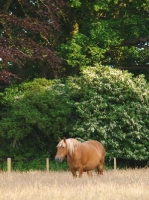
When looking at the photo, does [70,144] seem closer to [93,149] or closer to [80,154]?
[80,154]

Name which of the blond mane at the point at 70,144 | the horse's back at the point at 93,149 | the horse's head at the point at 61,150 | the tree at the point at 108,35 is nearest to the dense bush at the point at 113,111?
the tree at the point at 108,35

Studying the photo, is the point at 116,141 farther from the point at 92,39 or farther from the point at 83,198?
the point at 83,198

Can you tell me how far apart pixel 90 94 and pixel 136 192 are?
20.2 metres

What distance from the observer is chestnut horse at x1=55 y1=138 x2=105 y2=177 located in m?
19.2

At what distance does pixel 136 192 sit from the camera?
1302 centimetres

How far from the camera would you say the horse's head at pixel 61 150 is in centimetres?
1905

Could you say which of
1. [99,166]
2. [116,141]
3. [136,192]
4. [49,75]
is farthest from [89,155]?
[49,75]

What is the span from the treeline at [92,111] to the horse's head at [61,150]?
1268 centimetres

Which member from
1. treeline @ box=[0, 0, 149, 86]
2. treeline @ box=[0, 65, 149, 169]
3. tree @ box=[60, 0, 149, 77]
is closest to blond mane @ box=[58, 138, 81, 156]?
treeline @ box=[0, 65, 149, 169]

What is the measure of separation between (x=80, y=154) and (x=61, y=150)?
1278 millimetres

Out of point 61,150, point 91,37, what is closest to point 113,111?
point 91,37

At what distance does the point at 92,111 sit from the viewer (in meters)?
33.4

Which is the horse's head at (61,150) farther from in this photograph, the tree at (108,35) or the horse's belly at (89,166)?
the tree at (108,35)

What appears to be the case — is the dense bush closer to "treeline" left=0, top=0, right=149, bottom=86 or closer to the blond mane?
"treeline" left=0, top=0, right=149, bottom=86
